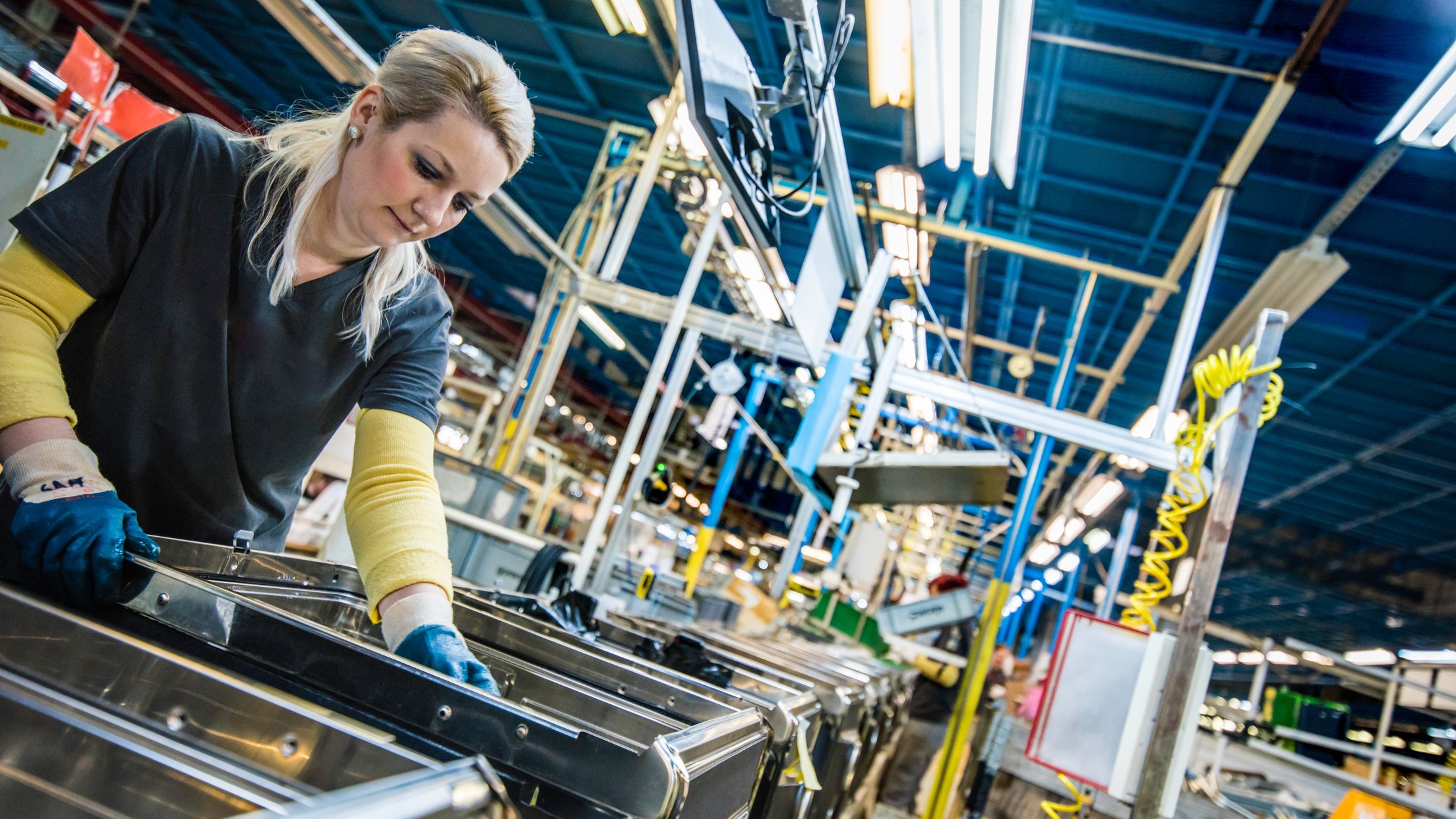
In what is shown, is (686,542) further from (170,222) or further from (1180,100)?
(170,222)

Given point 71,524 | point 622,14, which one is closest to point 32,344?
point 71,524

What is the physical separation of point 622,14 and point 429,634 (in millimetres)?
5132

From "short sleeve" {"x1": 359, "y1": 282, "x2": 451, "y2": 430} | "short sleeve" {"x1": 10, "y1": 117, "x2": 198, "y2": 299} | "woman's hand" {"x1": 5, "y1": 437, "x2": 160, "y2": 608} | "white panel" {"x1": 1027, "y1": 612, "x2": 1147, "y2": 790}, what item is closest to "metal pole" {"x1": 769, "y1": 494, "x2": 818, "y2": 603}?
"white panel" {"x1": 1027, "y1": 612, "x2": 1147, "y2": 790}

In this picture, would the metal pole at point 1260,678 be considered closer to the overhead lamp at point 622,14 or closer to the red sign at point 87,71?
the overhead lamp at point 622,14

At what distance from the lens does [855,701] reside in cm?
282

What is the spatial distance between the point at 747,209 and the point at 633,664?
1.55 m

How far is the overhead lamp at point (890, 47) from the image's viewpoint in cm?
334

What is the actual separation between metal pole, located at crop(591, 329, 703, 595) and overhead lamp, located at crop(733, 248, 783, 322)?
3.43ft

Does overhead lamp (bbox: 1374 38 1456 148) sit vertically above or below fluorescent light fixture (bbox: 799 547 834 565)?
above

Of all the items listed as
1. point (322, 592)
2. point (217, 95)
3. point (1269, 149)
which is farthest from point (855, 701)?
point (217, 95)

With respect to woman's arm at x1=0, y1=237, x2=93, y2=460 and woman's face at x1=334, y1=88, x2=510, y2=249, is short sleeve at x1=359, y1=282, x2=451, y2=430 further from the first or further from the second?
woman's arm at x1=0, y1=237, x2=93, y2=460

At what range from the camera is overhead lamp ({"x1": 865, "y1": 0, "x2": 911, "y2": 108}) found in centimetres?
334

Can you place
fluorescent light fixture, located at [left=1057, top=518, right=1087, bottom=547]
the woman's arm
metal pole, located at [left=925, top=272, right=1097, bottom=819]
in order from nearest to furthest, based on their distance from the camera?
the woman's arm
metal pole, located at [left=925, top=272, right=1097, bottom=819]
fluorescent light fixture, located at [left=1057, top=518, right=1087, bottom=547]

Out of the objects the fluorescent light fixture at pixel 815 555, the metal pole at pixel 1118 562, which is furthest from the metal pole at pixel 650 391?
the metal pole at pixel 1118 562
